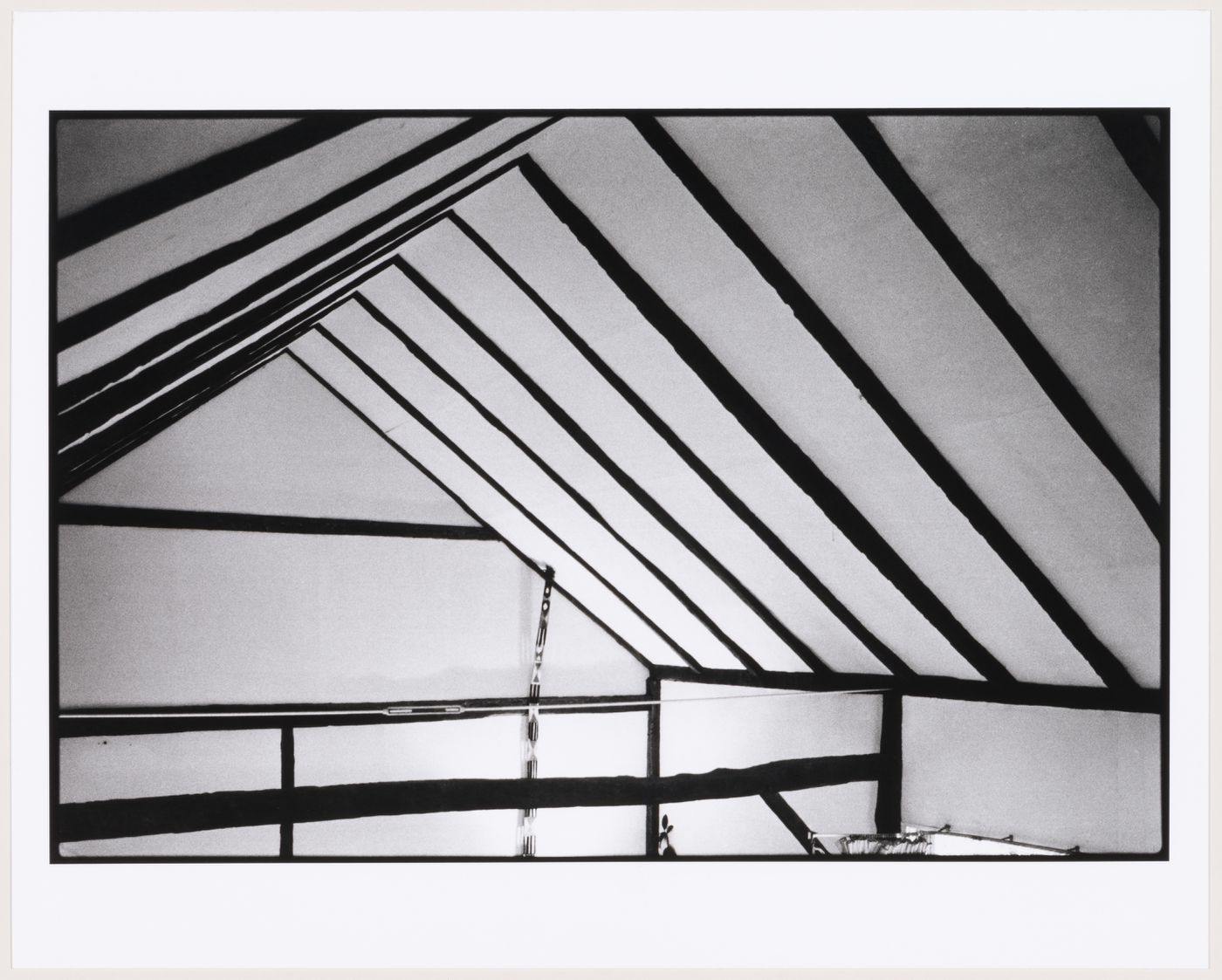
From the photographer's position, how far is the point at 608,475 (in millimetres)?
4031

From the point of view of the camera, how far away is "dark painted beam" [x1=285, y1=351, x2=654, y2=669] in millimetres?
4941

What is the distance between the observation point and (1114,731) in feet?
10.2

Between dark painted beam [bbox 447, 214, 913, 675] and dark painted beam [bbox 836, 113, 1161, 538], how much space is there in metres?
1.26

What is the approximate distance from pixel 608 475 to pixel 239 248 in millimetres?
2102

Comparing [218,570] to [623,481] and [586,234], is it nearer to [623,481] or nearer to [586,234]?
[623,481]

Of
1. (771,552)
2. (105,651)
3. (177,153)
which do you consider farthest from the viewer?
(105,651)

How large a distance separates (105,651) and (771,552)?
299 centimetres

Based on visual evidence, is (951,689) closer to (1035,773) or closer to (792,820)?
(1035,773)

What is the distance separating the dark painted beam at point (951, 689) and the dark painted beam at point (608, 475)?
3.7 inches

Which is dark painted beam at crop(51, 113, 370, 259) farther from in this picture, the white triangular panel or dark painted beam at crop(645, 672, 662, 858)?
dark painted beam at crop(645, 672, 662, 858)

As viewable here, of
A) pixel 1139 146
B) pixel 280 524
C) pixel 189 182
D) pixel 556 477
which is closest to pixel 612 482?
Answer: pixel 556 477

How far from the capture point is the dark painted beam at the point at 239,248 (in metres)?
2.07

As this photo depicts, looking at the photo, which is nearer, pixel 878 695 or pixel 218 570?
pixel 878 695

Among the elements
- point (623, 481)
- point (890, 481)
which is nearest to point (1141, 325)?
point (890, 481)
